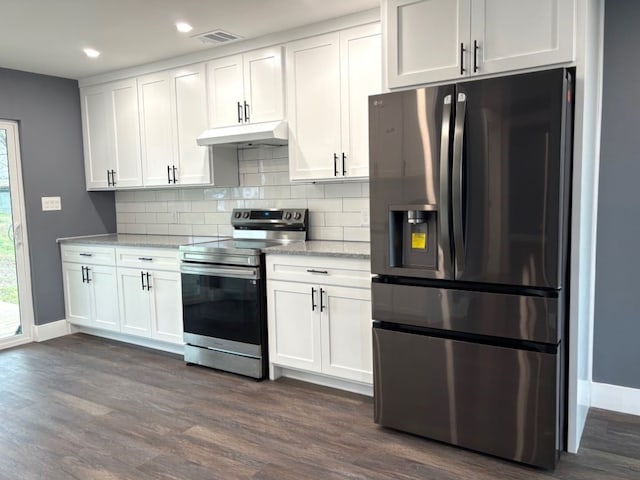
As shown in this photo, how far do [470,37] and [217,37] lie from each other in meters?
1.93

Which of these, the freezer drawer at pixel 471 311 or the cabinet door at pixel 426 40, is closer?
the freezer drawer at pixel 471 311

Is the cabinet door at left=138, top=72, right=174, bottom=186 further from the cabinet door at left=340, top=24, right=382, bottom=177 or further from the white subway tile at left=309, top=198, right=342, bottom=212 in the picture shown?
the cabinet door at left=340, top=24, right=382, bottom=177

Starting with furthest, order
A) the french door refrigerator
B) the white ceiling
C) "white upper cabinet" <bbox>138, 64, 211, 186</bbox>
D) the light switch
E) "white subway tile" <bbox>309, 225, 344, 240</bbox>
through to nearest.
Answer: the light switch → "white upper cabinet" <bbox>138, 64, 211, 186</bbox> → "white subway tile" <bbox>309, 225, 344, 240</bbox> → the white ceiling → the french door refrigerator

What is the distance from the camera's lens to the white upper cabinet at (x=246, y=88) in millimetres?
3564

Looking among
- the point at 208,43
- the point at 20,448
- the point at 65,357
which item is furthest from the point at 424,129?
the point at 65,357

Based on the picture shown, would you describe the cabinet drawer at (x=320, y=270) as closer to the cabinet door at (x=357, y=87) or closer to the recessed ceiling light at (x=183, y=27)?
the cabinet door at (x=357, y=87)

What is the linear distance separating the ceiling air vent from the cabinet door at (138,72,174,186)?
74cm

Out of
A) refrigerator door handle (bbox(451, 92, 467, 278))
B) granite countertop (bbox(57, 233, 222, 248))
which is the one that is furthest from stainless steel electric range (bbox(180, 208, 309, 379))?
refrigerator door handle (bbox(451, 92, 467, 278))

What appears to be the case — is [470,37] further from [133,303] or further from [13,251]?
[13,251]

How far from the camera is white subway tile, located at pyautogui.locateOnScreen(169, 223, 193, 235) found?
4625 millimetres

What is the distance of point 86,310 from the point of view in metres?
4.59

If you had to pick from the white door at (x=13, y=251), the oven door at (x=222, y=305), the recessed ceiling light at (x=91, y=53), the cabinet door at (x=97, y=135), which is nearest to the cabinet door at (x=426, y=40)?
the oven door at (x=222, y=305)

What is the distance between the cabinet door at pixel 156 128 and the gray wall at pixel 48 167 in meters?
0.89

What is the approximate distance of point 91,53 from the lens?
388cm
